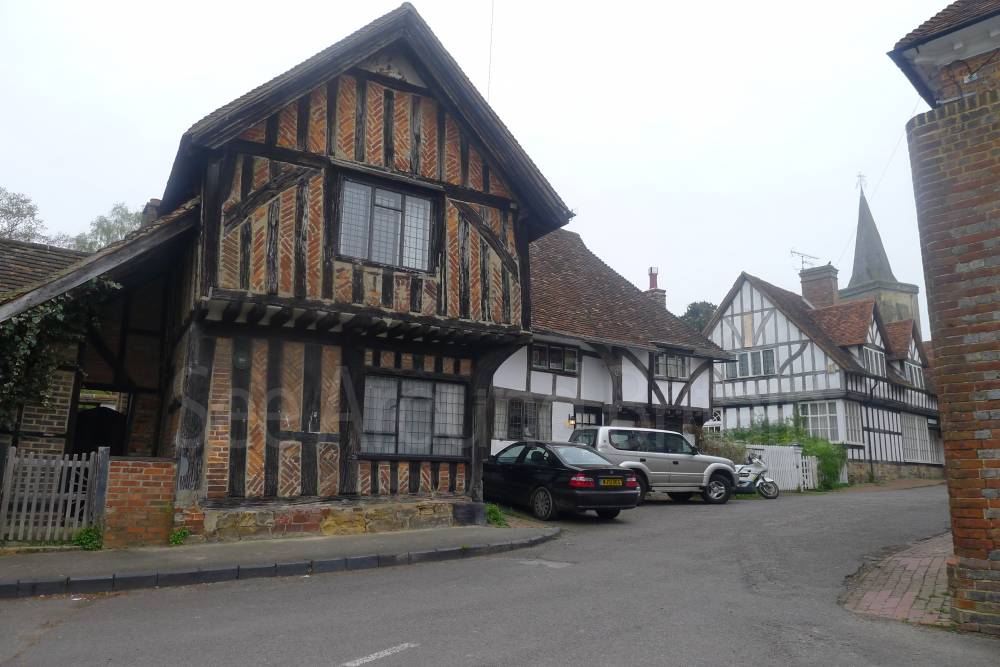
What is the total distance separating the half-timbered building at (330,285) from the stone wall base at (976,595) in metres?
7.82

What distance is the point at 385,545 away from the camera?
1041cm

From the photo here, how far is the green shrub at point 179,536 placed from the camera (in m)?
10.1

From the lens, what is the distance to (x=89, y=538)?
9617mm

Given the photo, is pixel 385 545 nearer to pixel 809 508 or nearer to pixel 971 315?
pixel 971 315

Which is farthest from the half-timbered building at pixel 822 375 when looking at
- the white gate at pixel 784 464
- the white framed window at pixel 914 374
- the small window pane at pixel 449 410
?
the small window pane at pixel 449 410

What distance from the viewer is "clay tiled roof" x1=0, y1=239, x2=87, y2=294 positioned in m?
12.0

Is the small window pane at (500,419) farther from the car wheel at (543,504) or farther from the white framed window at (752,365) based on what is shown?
the white framed window at (752,365)

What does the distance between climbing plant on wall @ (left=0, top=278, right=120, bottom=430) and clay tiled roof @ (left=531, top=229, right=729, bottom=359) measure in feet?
35.0

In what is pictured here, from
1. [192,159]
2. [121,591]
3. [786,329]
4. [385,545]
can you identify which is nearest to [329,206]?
[192,159]

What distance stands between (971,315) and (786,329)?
90.6ft

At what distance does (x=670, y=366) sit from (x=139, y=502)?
17006 mm

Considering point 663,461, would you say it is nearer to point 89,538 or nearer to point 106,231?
point 89,538

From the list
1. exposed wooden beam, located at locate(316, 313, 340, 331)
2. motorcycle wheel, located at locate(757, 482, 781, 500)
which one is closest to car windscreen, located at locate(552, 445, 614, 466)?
exposed wooden beam, located at locate(316, 313, 340, 331)

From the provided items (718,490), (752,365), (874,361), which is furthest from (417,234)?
(874,361)
